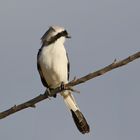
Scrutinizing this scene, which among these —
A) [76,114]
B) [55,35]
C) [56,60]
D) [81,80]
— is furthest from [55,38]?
[81,80]

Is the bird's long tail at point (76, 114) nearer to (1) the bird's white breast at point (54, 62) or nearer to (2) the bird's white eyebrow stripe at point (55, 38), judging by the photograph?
(1) the bird's white breast at point (54, 62)

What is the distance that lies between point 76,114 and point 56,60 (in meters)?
0.88

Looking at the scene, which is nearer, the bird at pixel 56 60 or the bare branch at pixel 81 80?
the bare branch at pixel 81 80

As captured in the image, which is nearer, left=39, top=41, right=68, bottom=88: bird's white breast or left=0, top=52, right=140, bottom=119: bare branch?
left=0, top=52, right=140, bottom=119: bare branch

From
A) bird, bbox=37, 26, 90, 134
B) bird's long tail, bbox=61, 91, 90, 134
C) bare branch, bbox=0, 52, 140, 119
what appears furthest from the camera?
bird, bbox=37, 26, 90, 134

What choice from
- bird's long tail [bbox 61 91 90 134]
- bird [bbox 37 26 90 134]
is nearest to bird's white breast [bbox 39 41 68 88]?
bird [bbox 37 26 90 134]

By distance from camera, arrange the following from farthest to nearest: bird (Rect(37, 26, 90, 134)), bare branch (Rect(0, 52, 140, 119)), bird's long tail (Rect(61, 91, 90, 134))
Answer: bird (Rect(37, 26, 90, 134))
bird's long tail (Rect(61, 91, 90, 134))
bare branch (Rect(0, 52, 140, 119))

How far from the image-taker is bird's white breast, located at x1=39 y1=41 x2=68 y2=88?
856 cm

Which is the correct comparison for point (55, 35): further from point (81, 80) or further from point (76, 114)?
point (81, 80)

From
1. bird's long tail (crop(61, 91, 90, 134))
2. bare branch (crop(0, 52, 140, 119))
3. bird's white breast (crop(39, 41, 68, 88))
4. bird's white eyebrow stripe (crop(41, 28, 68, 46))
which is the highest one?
bird's white eyebrow stripe (crop(41, 28, 68, 46))

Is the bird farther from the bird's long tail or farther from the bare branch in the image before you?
the bare branch

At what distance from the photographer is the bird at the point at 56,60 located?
856 centimetres

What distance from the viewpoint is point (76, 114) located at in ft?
27.7

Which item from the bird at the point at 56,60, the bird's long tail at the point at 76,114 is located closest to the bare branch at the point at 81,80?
the bird's long tail at the point at 76,114
